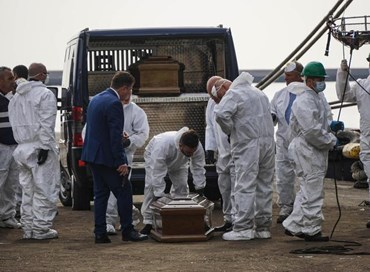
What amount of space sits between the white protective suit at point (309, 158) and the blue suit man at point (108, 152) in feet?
5.43

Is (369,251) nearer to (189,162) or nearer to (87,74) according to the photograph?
(189,162)

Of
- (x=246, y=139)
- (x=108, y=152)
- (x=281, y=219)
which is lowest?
(x=281, y=219)

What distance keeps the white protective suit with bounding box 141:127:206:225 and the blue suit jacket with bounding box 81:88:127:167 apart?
0.86 metres

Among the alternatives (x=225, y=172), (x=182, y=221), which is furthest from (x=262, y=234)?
(x=225, y=172)

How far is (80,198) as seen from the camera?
1947cm

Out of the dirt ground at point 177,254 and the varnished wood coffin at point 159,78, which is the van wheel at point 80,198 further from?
the dirt ground at point 177,254

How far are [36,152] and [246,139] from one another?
7.21 ft

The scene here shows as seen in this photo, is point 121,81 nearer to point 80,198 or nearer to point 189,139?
point 189,139

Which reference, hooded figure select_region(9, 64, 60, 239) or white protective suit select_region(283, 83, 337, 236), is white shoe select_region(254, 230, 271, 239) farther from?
hooded figure select_region(9, 64, 60, 239)

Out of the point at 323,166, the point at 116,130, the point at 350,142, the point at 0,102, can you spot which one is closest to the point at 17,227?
the point at 0,102

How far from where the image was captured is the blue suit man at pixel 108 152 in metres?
14.8

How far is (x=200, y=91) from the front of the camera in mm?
19516

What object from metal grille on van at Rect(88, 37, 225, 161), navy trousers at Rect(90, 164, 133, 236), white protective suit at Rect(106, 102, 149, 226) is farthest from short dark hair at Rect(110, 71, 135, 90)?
metal grille on van at Rect(88, 37, 225, 161)

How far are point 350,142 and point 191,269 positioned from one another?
1172 cm
